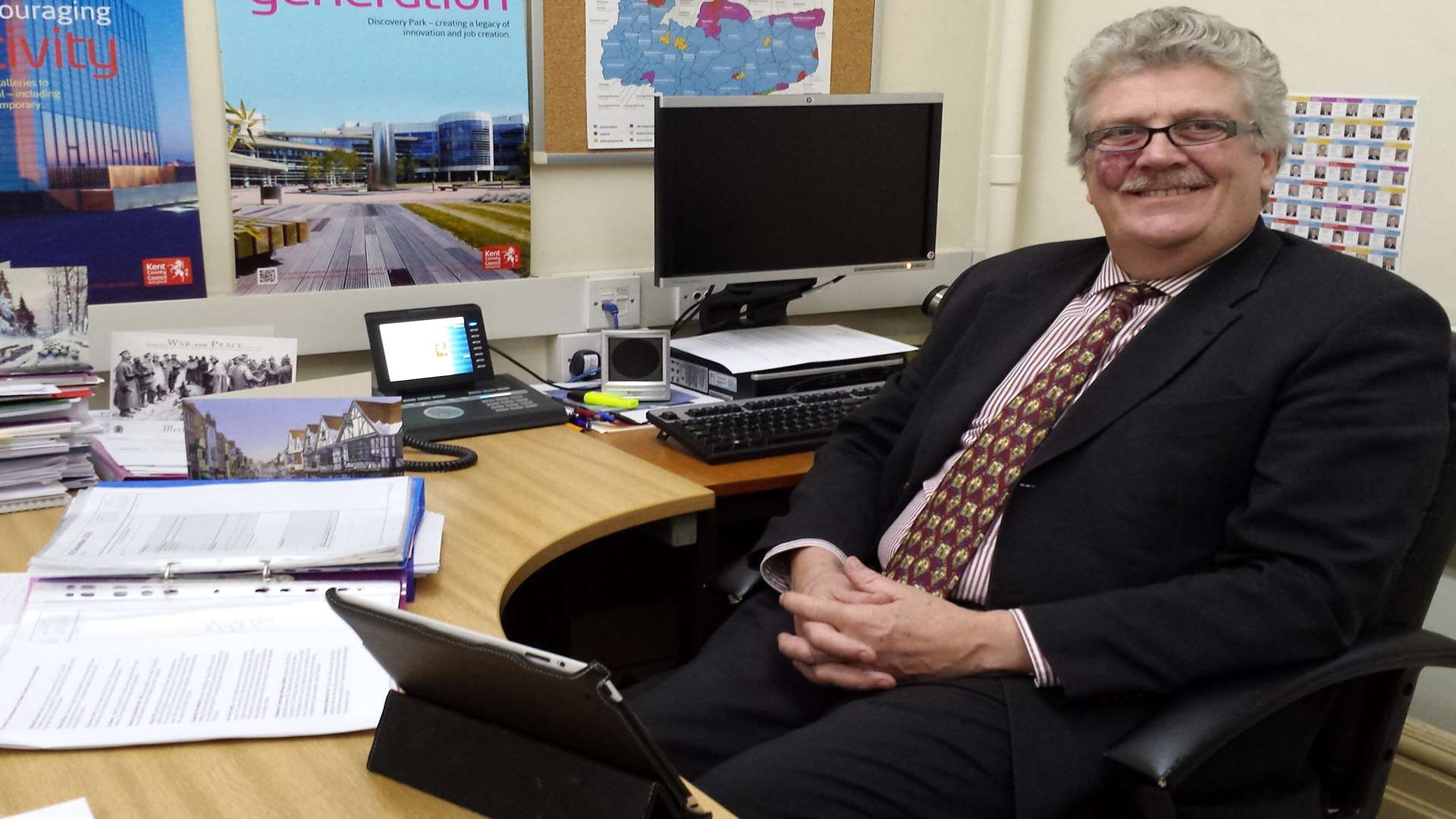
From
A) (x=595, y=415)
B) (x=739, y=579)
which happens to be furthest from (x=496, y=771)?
(x=595, y=415)

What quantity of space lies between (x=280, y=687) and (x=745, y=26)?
5.98 ft

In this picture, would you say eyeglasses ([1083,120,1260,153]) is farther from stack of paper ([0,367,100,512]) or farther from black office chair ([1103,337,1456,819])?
stack of paper ([0,367,100,512])

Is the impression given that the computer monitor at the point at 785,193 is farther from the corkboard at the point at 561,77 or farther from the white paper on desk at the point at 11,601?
the white paper on desk at the point at 11,601

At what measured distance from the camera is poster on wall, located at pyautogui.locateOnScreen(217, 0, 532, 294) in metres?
2.05

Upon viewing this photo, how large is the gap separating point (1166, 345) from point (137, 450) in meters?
1.36

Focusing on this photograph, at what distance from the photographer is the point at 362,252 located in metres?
2.19

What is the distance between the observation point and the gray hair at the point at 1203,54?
149cm

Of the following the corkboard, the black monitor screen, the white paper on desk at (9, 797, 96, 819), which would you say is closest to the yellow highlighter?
the black monitor screen

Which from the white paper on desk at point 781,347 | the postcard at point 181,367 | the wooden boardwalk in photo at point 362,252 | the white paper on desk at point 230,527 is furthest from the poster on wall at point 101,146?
the white paper on desk at point 781,347

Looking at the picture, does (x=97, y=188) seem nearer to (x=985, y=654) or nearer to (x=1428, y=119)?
(x=985, y=654)

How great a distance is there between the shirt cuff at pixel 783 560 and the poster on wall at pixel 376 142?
95 centimetres

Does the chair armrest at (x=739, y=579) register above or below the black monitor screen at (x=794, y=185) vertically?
below

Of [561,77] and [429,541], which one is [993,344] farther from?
[561,77]

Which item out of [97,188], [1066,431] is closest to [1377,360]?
[1066,431]
